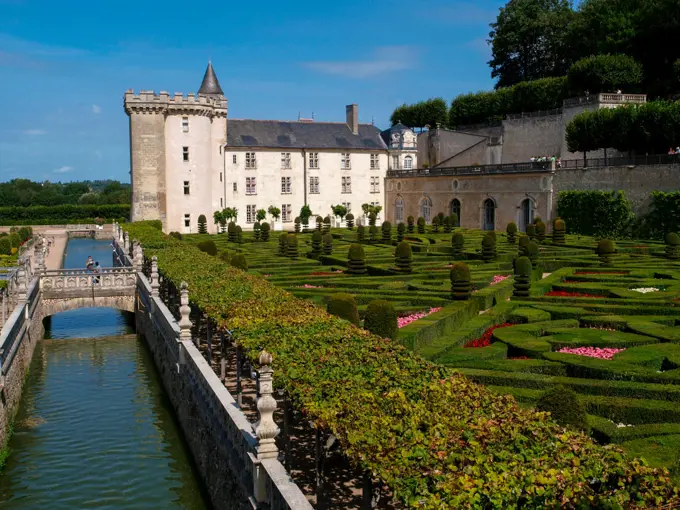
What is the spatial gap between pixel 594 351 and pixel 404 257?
1212cm

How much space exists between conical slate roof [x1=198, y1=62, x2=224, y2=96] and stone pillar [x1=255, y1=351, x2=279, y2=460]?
1945 inches

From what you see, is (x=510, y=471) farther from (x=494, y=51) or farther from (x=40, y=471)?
(x=494, y=51)

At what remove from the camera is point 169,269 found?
2216cm

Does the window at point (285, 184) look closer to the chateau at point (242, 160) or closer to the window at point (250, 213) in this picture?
the chateau at point (242, 160)

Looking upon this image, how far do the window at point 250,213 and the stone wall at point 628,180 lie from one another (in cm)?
2269

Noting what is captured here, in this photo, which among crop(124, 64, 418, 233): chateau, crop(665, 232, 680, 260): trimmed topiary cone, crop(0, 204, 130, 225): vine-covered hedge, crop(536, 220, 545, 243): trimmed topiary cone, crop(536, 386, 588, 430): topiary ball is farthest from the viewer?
crop(0, 204, 130, 225): vine-covered hedge

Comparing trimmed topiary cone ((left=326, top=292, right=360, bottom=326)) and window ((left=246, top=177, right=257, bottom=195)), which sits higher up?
window ((left=246, top=177, right=257, bottom=195))

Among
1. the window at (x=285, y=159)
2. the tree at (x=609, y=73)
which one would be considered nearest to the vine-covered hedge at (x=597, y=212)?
the tree at (x=609, y=73)

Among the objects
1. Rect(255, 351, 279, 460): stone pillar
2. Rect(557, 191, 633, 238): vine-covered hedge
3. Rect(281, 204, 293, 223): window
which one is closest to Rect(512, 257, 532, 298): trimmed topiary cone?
Rect(255, 351, 279, 460): stone pillar

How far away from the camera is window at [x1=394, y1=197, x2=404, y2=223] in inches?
2356

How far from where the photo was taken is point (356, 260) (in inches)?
1083

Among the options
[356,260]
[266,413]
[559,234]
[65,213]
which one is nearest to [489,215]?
[559,234]

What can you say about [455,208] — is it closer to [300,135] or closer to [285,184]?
[285,184]

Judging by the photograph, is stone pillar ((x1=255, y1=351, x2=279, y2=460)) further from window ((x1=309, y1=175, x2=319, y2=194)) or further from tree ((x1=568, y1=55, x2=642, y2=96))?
window ((x1=309, y1=175, x2=319, y2=194))
